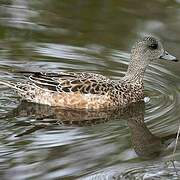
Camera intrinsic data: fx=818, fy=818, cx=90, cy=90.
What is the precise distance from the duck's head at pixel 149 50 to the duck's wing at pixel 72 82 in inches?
25.5

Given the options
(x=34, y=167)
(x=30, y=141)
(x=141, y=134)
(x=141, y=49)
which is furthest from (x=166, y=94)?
(x=34, y=167)

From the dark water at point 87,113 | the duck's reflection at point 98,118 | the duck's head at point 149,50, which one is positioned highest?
the duck's head at point 149,50

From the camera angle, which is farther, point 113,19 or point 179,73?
point 113,19

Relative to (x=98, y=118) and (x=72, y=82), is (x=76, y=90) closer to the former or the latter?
(x=72, y=82)

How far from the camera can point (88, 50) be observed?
12.0 meters

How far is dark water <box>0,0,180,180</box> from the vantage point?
26.6 feet

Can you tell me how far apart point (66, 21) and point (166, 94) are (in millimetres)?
3168

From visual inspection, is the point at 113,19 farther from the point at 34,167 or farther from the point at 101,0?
the point at 34,167

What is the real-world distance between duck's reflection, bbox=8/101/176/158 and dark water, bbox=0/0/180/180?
1cm

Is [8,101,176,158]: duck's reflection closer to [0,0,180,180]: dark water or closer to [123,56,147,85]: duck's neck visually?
[0,0,180,180]: dark water

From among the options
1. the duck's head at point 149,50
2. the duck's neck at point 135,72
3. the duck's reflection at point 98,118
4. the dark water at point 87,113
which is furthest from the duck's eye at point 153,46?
the duck's reflection at point 98,118

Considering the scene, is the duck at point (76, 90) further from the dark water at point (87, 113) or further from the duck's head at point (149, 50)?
the duck's head at point (149, 50)

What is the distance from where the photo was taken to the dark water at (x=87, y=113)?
811cm

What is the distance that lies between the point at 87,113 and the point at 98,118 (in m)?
0.29
